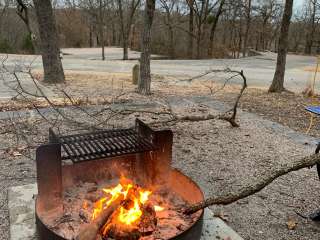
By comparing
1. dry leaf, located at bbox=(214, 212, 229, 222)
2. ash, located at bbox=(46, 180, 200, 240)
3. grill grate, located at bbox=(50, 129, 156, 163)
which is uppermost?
grill grate, located at bbox=(50, 129, 156, 163)

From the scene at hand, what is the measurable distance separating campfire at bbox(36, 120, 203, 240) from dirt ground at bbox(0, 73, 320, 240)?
61 centimetres

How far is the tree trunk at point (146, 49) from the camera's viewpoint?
345 inches

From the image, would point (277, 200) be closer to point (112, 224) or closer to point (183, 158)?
point (183, 158)

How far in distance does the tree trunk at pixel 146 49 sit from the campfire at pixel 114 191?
227 inches

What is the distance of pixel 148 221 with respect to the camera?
106 inches

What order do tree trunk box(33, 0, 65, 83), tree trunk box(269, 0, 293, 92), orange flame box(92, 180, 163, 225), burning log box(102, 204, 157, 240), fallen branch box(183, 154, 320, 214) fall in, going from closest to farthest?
burning log box(102, 204, 157, 240) → orange flame box(92, 180, 163, 225) → fallen branch box(183, 154, 320, 214) → tree trunk box(269, 0, 293, 92) → tree trunk box(33, 0, 65, 83)

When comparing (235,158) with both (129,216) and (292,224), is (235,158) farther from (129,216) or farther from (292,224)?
(129,216)

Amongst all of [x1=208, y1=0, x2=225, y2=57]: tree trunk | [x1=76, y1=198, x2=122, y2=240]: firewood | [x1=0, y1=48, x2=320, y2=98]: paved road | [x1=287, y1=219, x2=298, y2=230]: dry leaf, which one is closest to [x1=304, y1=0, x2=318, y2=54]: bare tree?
[x1=208, y1=0, x2=225, y2=57]: tree trunk

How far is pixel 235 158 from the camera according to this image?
5.11m

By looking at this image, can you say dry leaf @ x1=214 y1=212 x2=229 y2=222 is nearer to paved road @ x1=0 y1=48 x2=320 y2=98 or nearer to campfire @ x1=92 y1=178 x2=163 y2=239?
campfire @ x1=92 y1=178 x2=163 y2=239

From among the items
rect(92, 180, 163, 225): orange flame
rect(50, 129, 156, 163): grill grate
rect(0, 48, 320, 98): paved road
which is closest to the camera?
rect(92, 180, 163, 225): orange flame

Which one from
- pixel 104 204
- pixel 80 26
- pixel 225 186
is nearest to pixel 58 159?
pixel 104 204

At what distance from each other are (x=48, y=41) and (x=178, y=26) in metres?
19.9

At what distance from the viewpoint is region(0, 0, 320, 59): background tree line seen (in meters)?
27.5
